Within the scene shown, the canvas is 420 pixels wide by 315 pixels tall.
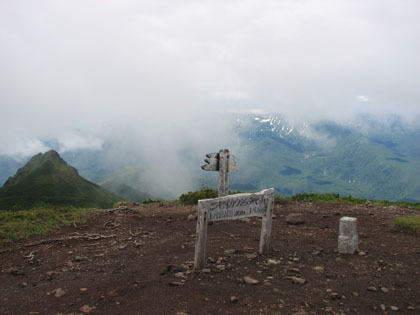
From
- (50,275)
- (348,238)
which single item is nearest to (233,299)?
(348,238)

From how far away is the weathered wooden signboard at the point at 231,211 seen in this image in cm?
723

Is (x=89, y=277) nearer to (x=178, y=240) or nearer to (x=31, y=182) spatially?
(x=178, y=240)

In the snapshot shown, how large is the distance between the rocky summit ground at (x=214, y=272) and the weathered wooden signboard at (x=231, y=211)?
41 centimetres

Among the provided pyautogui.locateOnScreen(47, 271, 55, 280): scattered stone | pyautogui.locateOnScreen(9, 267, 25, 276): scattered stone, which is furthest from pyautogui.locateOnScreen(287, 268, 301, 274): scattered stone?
pyautogui.locateOnScreen(9, 267, 25, 276): scattered stone

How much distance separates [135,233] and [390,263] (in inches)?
305

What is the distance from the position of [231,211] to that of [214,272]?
4.79 feet

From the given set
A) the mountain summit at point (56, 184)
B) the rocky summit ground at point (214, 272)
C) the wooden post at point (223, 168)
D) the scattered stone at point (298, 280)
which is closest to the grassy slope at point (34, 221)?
the rocky summit ground at point (214, 272)

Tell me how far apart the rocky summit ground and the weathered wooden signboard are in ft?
1.33

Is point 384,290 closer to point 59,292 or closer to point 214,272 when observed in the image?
point 214,272

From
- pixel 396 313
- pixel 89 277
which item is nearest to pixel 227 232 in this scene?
pixel 89 277

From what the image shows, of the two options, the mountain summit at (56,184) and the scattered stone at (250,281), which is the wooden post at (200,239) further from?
the mountain summit at (56,184)

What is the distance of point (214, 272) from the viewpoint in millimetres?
7133

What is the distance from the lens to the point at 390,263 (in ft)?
25.0

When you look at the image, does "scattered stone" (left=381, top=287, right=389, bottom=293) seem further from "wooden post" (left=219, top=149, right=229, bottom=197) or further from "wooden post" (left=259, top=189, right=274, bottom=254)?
"wooden post" (left=219, top=149, right=229, bottom=197)
